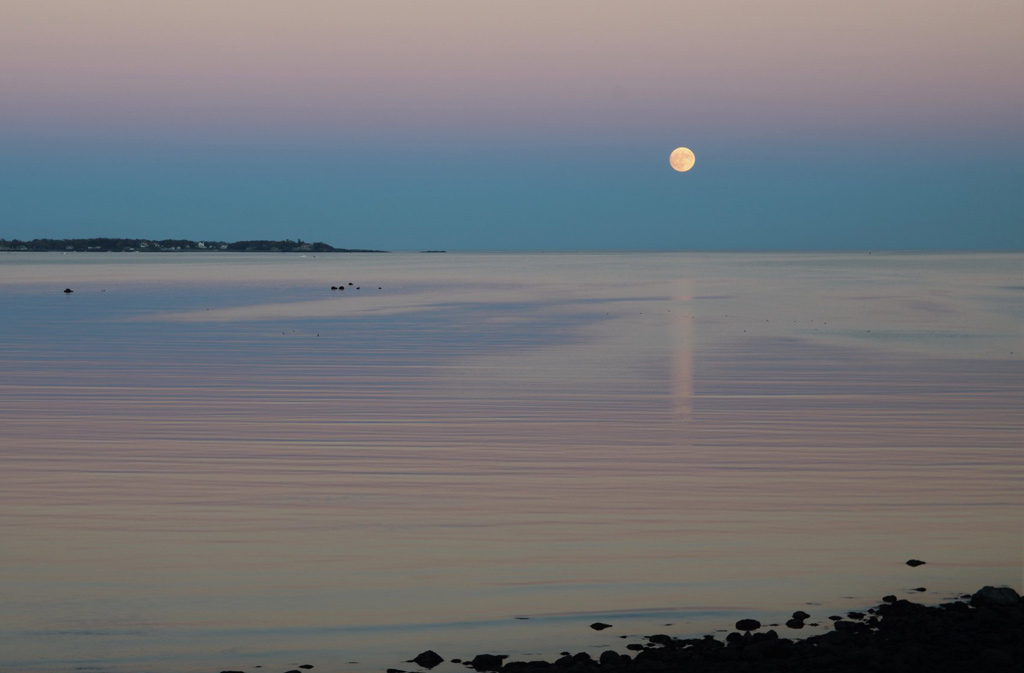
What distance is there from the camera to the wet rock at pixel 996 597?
9.55 metres

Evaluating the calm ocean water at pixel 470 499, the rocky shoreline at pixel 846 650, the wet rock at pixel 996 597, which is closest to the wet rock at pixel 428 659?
the rocky shoreline at pixel 846 650

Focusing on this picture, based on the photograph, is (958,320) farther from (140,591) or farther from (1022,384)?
(140,591)

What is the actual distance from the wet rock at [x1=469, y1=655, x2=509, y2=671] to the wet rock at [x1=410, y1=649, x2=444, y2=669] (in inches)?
8.8

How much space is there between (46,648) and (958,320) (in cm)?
4118

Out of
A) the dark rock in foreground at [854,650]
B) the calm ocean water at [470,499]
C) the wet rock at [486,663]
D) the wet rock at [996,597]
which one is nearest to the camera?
the dark rock in foreground at [854,650]

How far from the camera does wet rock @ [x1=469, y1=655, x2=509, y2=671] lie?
871cm

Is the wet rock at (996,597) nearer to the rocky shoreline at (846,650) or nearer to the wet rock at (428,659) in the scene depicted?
the rocky shoreline at (846,650)

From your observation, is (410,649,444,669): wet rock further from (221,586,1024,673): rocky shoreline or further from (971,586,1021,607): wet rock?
(971,586,1021,607): wet rock

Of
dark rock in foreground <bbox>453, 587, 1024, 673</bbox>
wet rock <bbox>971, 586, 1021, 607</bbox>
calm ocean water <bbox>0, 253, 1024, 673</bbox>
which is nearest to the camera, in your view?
dark rock in foreground <bbox>453, 587, 1024, 673</bbox>

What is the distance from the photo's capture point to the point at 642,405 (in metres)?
21.8

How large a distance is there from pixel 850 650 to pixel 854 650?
2.0 inches

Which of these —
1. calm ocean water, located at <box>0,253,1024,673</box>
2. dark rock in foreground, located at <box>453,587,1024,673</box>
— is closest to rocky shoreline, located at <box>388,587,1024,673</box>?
dark rock in foreground, located at <box>453,587,1024,673</box>

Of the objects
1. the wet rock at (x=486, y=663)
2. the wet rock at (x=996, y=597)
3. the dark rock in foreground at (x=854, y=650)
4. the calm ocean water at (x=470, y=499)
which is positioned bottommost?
the wet rock at (x=486, y=663)

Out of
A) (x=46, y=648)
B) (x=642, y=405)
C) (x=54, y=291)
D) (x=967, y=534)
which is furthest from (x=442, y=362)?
(x=54, y=291)
